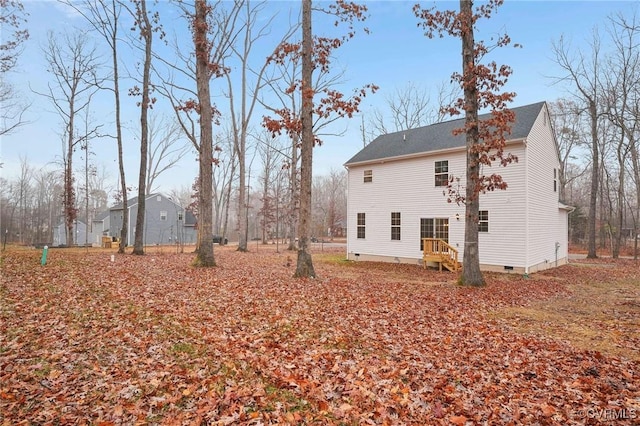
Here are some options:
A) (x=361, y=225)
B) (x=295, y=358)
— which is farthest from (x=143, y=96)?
(x=295, y=358)

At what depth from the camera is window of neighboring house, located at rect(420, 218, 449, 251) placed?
16.1 m

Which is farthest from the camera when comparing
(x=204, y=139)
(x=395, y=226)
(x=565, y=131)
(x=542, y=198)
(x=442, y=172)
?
(x=565, y=131)

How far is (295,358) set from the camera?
451cm

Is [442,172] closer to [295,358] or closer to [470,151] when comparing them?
[470,151]

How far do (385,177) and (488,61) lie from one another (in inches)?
329

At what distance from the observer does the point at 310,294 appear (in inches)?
334

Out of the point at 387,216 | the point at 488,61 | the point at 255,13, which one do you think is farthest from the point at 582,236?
the point at 255,13

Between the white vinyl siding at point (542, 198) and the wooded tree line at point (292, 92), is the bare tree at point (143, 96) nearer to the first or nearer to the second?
the wooded tree line at point (292, 92)

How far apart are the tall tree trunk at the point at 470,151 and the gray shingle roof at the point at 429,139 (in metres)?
4.46

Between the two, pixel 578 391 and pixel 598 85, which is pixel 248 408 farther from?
pixel 598 85

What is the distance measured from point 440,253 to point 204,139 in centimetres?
1133

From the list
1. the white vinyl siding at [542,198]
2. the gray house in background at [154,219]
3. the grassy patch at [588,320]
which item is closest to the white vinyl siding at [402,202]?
the white vinyl siding at [542,198]

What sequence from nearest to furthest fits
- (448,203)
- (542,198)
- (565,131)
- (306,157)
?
(306,157) < (542,198) < (448,203) < (565,131)

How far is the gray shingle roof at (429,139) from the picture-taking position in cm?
1494
